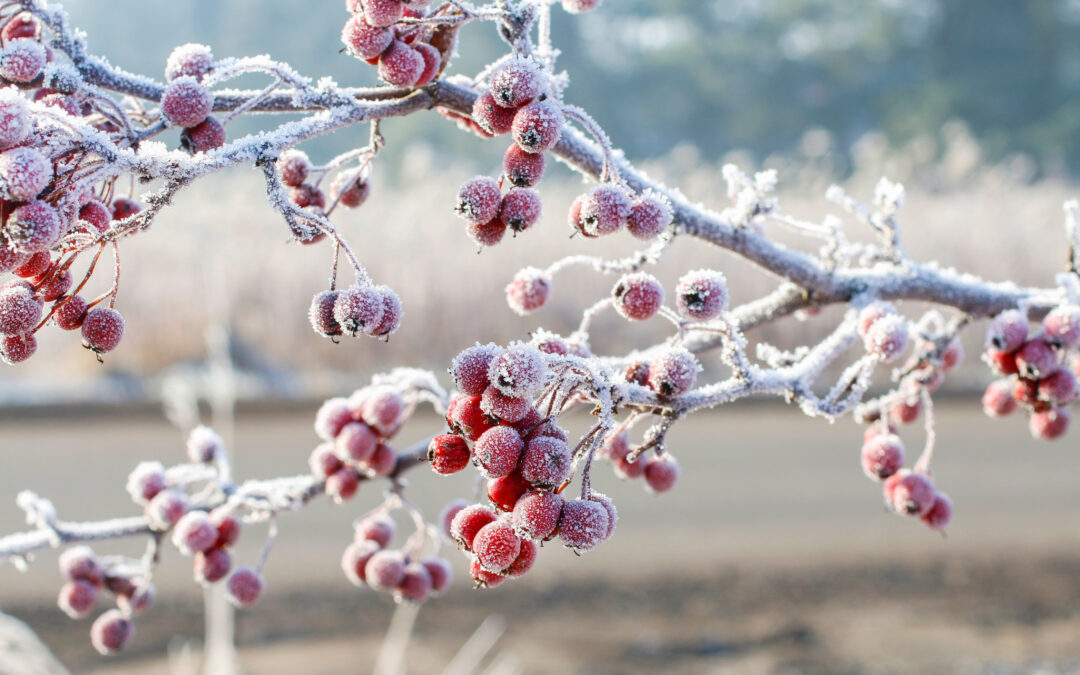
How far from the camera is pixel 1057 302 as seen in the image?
54 centimetres

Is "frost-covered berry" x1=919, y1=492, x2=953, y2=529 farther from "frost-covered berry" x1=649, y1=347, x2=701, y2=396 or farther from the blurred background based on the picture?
the blurred background

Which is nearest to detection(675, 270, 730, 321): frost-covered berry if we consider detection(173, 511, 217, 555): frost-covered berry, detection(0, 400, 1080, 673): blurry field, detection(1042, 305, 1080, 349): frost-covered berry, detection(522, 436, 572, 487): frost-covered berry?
detection(522, 436, 572, 487): frost-covered berry

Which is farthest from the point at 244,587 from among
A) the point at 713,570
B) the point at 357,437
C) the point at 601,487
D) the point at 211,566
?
the point at 713,570

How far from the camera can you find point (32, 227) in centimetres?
28

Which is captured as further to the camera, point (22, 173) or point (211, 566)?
point (211, 566)

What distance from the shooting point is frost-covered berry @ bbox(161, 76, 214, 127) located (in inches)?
13.7

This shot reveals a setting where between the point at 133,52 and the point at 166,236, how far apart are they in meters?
5.06

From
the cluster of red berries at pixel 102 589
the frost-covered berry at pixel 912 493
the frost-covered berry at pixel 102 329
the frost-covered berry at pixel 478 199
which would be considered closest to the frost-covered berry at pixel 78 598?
the cluster of red berries at pixel 102 589

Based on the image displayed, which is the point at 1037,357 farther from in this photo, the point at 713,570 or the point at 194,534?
the point at 713,570

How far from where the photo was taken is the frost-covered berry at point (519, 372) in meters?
0.29

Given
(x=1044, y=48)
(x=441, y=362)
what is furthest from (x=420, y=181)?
(x=1044, y=48)

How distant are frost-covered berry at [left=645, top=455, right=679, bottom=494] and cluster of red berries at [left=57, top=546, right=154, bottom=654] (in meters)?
0.33

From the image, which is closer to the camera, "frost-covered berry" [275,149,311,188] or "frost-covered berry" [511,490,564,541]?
"frost-covered berry" [511,490,564,541]

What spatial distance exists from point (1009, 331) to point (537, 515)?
13.1 inches
